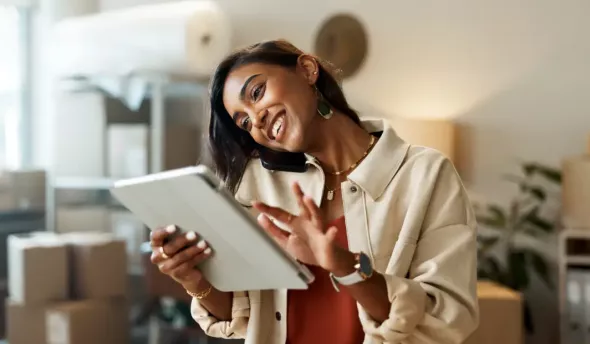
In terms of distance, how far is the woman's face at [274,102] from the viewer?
1139mm

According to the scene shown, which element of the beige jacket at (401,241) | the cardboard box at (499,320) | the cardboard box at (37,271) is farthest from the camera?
the cardboard box at (37,271)

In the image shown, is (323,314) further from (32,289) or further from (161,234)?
(32,289)

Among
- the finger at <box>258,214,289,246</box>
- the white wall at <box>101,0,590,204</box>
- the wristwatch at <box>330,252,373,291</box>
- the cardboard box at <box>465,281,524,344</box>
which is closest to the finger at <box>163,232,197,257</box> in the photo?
the finger at <box>258,214,289,246</box>

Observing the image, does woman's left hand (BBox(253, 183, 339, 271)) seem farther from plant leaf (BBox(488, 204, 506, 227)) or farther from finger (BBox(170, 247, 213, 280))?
plant leaf (BBox(488, 204, 506, 227))

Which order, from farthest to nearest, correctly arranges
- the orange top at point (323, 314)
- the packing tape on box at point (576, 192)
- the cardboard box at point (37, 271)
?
the cardboard box at point (37, 271) → the packing tape on box at point (576, 192) → the orange top at point (323, 314)

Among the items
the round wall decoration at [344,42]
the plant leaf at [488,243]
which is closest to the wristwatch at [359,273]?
the plant leaf at [488,243]

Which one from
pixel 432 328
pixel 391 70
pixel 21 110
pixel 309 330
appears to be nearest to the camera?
pixel 432 328

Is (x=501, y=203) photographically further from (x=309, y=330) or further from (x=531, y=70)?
(x=309, y=330)

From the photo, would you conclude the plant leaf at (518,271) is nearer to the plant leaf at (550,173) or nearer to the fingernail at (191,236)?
the plant leaf at (550,173)

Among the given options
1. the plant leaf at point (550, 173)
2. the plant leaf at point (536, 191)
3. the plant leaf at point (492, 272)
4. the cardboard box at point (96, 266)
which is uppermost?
the plant leaf at point (550, 173)

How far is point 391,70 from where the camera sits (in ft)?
11.1

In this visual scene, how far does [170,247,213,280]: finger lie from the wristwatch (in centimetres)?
21

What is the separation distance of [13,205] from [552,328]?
248cm

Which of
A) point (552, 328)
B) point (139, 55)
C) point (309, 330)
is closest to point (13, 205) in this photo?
point (139, 55)
